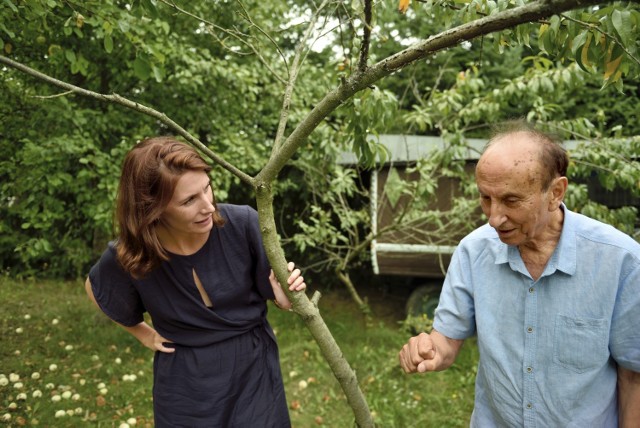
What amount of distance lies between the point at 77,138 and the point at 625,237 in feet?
13.0

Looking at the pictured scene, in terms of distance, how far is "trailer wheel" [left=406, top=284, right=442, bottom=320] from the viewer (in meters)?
5.81

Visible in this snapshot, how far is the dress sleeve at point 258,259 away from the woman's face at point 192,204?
0.19 metres

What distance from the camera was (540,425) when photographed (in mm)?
1498

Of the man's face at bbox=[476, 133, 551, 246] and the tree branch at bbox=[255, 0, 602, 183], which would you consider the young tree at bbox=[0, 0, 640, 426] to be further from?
the man's face at bbox=[476, 133, 551, 246]

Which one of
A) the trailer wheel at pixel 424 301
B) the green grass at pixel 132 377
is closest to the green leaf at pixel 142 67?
the green grass at pixel 132 377

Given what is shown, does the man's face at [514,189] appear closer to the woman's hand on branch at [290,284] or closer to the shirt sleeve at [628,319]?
the shirt sleeve at [628,319]

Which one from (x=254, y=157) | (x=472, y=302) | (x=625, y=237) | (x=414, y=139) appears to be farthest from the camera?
(x=414, y=139)

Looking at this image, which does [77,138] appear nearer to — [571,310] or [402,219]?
[402,219]

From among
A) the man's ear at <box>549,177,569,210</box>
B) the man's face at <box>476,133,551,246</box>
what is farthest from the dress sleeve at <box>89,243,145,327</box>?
the man's ear at <box>549,177,569,210</box>

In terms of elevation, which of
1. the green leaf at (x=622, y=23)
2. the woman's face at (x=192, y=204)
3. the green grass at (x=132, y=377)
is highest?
the green leaf at (x=622, y=23)

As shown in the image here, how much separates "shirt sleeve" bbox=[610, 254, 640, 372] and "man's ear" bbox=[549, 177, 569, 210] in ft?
0.79

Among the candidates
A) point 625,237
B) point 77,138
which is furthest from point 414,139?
point 625,237

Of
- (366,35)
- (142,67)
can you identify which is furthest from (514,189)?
(142,67)

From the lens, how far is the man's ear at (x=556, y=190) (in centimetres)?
144
